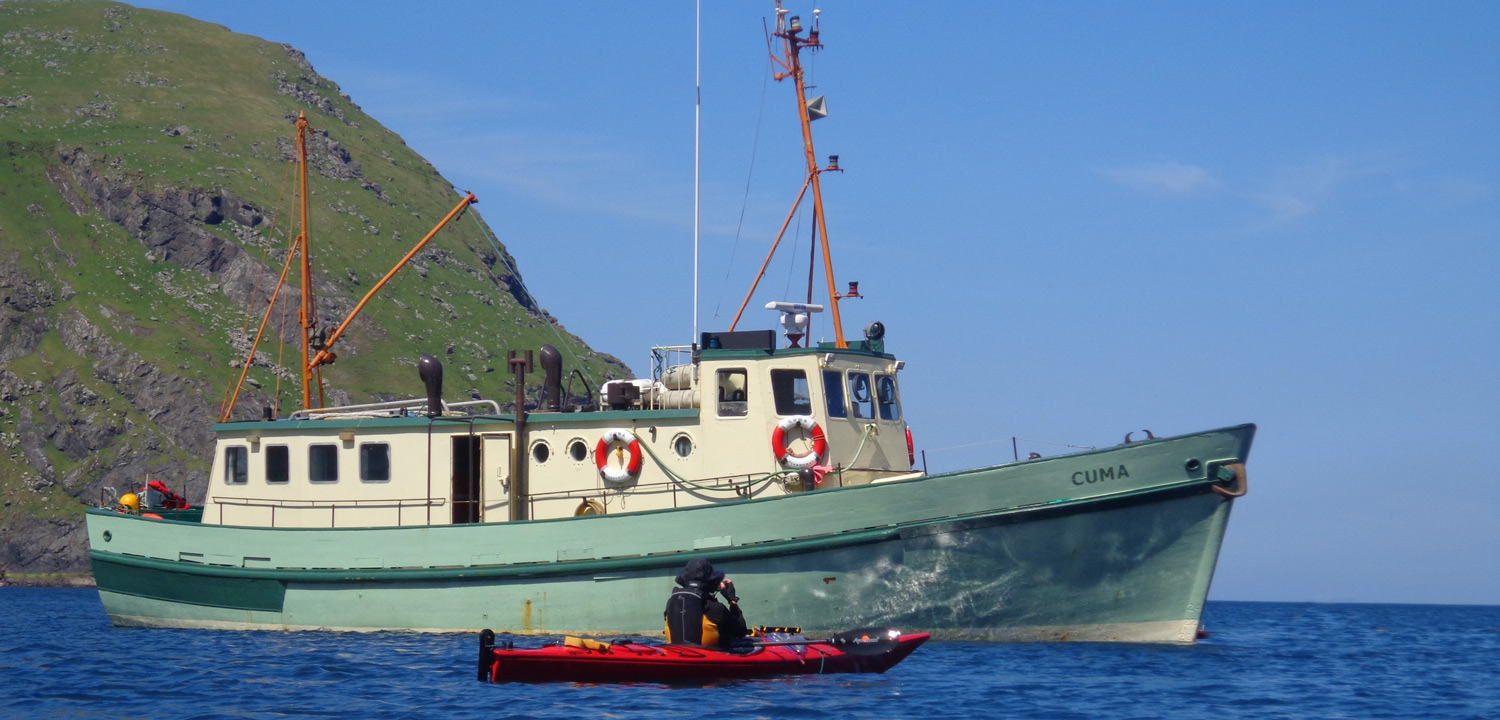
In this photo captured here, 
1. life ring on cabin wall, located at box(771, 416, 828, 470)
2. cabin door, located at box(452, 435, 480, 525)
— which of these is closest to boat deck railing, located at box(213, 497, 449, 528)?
cabin door, located at box(452, 435, 480, 525)

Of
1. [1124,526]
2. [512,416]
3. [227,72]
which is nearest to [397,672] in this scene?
[512,416]

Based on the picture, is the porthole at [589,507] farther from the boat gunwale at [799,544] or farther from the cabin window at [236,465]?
the cabin window at [236,465]

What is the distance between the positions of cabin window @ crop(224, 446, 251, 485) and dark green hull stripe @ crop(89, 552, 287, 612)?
1.64m

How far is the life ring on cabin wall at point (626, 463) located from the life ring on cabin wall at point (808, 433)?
213cm

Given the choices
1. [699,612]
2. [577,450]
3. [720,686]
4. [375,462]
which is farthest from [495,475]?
[720,686]

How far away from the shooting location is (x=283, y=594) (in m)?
21.9

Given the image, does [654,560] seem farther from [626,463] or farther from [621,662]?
[621,662]

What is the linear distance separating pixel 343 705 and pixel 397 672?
2280mm

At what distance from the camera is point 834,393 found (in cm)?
2048

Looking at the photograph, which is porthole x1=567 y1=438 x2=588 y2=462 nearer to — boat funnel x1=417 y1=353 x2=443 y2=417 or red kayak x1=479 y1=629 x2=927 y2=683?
boat funnel x1=417 y1=353 x2=443 y2=417

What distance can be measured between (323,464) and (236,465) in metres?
2.01

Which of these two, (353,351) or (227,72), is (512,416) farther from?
(227,72)

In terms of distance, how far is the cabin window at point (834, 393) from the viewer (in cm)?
2033

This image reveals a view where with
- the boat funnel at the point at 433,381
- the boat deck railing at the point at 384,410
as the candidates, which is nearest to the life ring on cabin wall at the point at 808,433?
the boat deck railing at the point at 384,410
